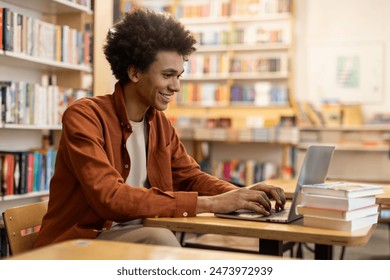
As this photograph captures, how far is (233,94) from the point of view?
21.0 ft

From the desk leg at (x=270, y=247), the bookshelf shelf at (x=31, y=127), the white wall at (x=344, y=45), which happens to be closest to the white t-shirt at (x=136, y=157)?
the desk leg at (x=270, y=247)

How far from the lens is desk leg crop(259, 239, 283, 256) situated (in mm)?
1569

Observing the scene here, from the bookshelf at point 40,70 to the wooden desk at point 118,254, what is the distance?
2.32m

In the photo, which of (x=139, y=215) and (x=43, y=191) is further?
(x=43, y=191)

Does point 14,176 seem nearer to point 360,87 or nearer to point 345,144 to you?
point 345,144

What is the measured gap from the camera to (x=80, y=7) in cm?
383

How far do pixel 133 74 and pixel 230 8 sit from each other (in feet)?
15.5

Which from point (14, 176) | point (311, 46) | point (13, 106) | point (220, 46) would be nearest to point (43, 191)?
point (14, 176)

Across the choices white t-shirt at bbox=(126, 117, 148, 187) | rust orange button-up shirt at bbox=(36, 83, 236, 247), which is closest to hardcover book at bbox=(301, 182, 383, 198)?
rust orange button-up shirt at bbox=(36, 83, 236, 247)

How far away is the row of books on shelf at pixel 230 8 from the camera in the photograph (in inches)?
247

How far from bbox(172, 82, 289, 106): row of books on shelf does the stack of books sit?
4.68m

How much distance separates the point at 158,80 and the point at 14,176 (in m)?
1.74

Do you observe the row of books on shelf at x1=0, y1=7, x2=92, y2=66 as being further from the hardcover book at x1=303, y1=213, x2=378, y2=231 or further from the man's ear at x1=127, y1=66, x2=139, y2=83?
the hardcover book at x1=303, y1=213, x2=378, y2=231

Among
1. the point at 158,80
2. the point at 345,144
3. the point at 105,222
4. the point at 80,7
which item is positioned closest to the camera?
the point at 105,222
